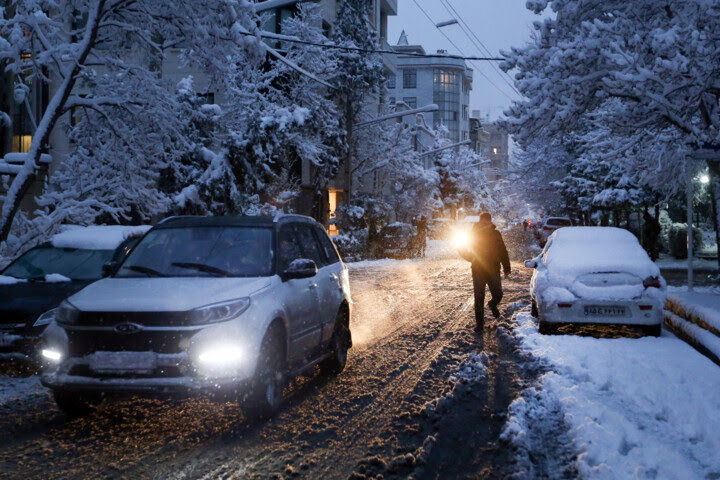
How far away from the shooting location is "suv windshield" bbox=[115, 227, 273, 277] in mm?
6699

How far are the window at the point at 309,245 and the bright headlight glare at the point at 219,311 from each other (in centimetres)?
189

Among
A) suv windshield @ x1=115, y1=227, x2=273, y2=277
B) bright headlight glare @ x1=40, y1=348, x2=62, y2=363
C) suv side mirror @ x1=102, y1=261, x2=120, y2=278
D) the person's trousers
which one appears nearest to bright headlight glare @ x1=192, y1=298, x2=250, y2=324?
suv windshield @ x1=115, y1=227, x2=273, y2=277

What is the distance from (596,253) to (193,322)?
24.0ft

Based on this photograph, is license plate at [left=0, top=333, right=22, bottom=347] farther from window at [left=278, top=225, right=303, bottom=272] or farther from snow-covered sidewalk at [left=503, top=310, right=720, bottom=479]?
snow-covered sidewalk at [left=503, top=310, right=720, bottom=479]

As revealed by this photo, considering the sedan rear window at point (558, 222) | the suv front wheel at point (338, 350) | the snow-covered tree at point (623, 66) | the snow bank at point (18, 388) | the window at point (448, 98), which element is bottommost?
the snow bank at point (18, 388)

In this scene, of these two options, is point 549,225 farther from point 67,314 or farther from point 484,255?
point 67,314

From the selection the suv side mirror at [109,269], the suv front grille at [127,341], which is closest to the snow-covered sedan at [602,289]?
the suv side mirror at [109,269]

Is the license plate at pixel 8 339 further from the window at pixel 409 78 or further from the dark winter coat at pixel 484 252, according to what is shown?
the window at pixel 409 78

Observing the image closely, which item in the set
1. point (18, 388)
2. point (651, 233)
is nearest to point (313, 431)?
point (18, 388)

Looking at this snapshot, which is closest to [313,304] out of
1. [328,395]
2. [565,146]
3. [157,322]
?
[328,395]

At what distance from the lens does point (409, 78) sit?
118688mm

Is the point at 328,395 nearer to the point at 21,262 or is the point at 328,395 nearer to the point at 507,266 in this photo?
the point at 21,262

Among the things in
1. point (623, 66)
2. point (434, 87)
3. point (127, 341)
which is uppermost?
point (434, 87)

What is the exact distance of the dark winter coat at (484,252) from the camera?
40.7 feet
